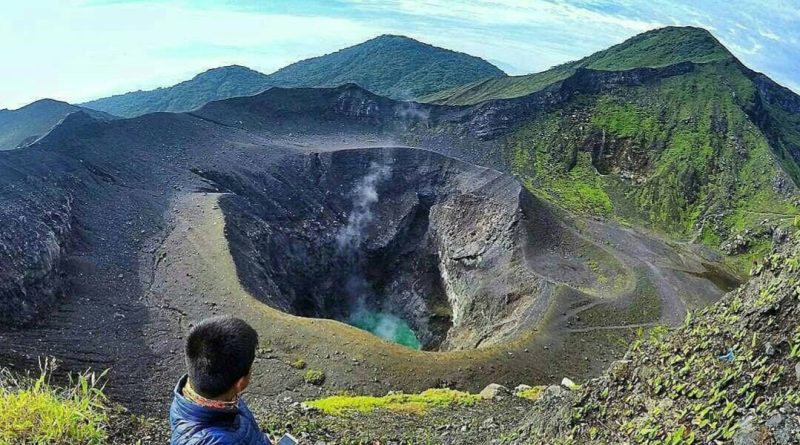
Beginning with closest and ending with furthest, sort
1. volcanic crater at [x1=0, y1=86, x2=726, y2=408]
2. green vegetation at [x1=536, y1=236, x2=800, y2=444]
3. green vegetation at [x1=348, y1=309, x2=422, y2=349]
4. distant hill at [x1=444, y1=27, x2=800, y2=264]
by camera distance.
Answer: green vegetation at [x1=536, y1=236, x2=800, y2=444]
volcanic crater at [x1=0, y1=86, x2=726, y2=408]
green vegetation at [x1=348, y1=309, x2=422, y2=349]
distant hill at [x1=444, y1=27, x2=800, y2=264]

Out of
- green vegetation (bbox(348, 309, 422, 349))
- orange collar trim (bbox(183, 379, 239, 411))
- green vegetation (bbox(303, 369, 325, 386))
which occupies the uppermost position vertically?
orange collar trim (bbox(183, 379, 239, 411))

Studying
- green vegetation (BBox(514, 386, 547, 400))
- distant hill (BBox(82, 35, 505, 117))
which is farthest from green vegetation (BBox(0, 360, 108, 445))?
distant hill (BBox(82, 35, 505, 117))

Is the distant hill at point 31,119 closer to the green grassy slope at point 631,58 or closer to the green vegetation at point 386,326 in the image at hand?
the green vegetation at point 386,326

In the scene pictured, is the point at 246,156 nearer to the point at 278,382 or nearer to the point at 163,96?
the point at 278,382

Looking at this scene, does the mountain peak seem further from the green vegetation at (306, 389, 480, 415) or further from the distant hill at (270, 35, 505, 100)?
the green vegetation at (306, 389, 480, 415)

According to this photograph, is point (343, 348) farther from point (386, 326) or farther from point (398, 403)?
point (386, 326)

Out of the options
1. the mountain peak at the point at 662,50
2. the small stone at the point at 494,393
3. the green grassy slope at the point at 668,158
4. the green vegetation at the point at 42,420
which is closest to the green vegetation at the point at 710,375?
the green vegetation at the point at 42,420

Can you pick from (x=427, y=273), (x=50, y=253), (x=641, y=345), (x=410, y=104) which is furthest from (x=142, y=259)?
(x=410, y=104)

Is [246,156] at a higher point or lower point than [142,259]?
higher
